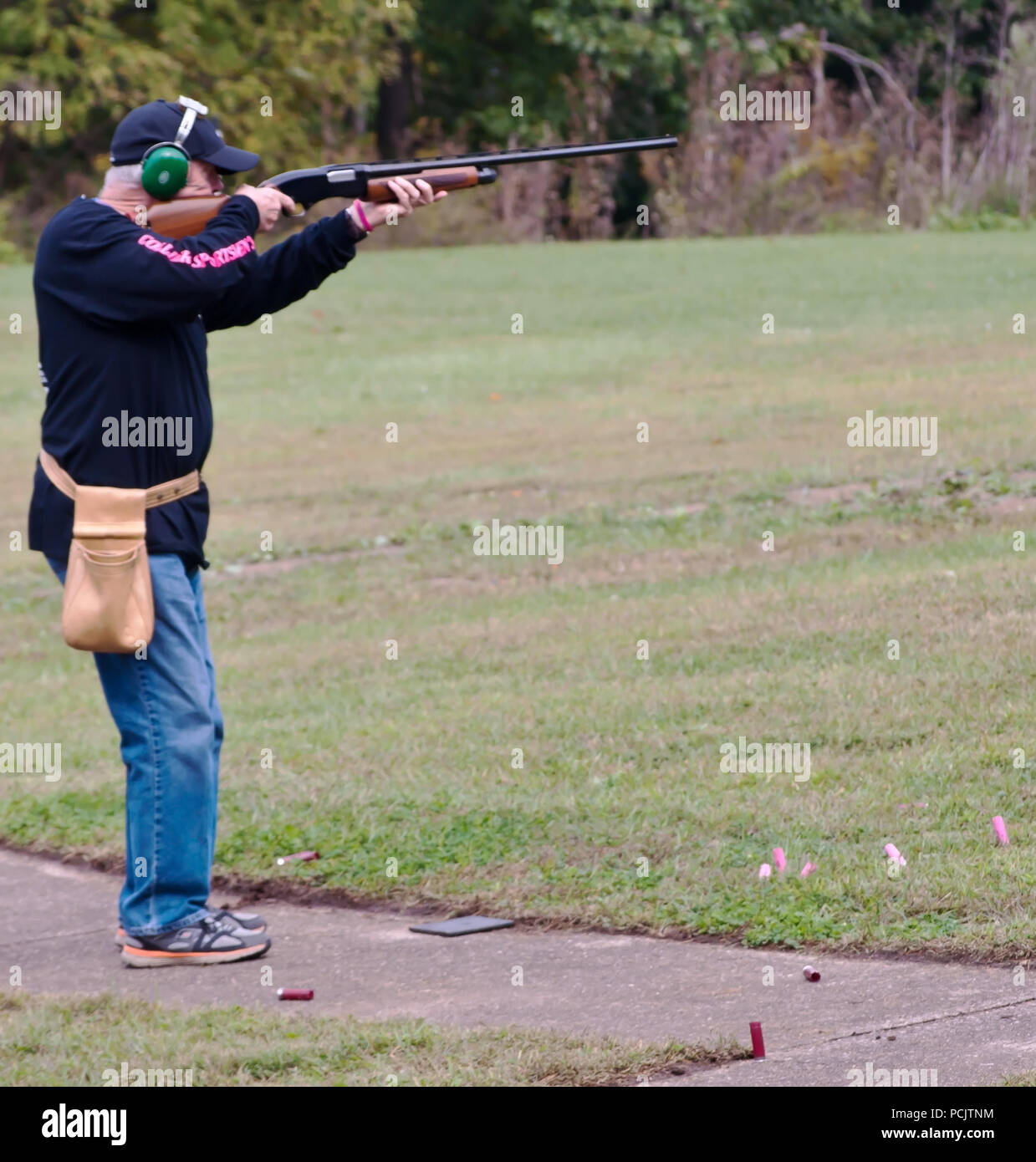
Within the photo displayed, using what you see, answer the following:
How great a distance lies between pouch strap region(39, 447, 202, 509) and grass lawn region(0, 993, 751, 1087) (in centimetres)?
135

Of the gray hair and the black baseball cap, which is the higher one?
the black baseball cap

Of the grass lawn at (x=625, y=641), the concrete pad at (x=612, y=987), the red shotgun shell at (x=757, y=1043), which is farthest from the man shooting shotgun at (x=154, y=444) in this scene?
the red shotgun shell at (x=757, y=1043)

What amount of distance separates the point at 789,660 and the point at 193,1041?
407 centimetres

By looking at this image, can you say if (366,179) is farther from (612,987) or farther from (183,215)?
(612,987)

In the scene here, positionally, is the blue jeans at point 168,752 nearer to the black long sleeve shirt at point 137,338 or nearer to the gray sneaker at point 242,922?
the gray sneaker at point 242,922

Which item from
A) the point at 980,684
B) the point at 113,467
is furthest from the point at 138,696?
the point at 980,684

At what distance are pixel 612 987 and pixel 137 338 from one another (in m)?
2.12

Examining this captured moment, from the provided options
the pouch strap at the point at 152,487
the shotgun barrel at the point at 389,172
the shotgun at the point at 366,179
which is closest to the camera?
the pouch strap at the point at 152,487

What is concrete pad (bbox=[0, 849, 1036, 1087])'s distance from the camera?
4367 millimetres

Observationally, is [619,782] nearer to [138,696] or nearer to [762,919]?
[762,919]

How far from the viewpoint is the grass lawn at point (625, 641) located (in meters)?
6.09

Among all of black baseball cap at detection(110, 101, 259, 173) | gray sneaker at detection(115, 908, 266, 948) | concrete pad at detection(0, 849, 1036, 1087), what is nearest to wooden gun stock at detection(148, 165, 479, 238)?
black baseball cap at detection(110, 101, 259, 173)

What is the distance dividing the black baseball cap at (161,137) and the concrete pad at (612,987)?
2.20 metres

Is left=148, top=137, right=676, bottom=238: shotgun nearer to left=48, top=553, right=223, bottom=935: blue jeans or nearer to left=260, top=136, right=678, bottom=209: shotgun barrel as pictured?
left=260, top=136, right=678, bottom=209: shotgun barrel
